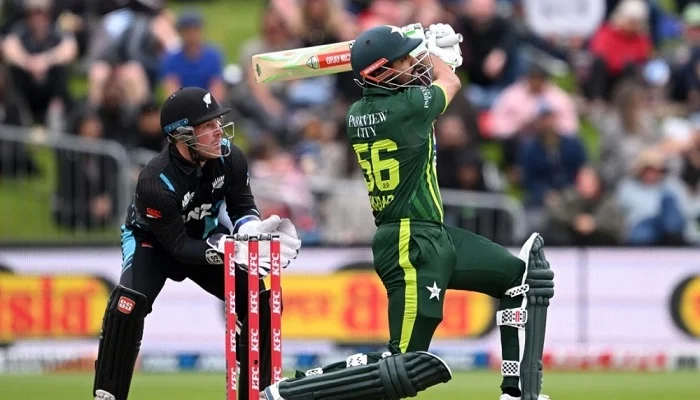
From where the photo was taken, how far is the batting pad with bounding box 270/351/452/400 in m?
7.40

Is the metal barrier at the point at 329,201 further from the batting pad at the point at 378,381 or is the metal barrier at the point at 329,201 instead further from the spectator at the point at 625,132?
the batting pad at the point at 378,381

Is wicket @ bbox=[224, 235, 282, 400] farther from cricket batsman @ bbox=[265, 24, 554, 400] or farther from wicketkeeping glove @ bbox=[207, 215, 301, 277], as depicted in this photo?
cricket batsman @ bbox=[265, 24, 554, 400]

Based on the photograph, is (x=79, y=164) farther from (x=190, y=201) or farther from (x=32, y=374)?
(x=190, y=201)

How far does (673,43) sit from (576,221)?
15.3ft

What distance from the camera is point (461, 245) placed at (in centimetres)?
776

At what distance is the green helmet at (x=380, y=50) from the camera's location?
301 inches

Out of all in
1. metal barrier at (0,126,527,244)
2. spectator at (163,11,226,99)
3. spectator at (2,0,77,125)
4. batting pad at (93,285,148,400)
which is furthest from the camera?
spectator at (2,0,77,125)

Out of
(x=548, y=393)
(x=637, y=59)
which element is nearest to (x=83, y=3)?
(x=637, y=59)

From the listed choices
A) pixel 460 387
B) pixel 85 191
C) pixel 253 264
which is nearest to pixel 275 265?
pixel 253 264

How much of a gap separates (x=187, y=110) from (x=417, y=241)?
1.58 meters

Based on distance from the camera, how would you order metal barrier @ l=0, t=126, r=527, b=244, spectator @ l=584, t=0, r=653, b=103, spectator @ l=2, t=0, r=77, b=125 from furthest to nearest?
spectator @ l=584, t=0, r=653, b=103 < spectator @ l=2, t=0, r=77, b=125 < metal barrier @ l=0, t=126, r=527, b=244

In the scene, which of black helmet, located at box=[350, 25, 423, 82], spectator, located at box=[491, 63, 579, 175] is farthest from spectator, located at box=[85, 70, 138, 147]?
black helmet, located at box=[350, 25, 423, 82]

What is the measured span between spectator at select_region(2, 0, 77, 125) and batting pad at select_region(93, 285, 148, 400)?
8260 mm

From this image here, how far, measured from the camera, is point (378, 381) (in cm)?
741
